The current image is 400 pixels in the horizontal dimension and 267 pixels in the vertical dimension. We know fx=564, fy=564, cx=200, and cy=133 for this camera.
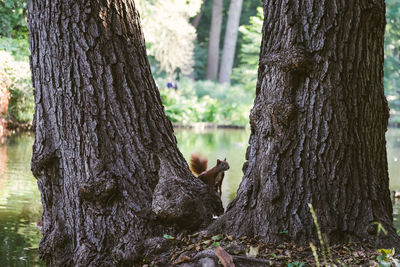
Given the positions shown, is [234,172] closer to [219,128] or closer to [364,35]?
[364,35]

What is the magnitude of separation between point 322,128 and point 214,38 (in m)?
34.0

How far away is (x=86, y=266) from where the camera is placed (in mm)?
3555

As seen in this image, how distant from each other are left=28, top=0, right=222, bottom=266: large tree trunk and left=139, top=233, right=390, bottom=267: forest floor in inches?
9.3

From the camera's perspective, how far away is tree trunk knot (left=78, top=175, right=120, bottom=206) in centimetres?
357

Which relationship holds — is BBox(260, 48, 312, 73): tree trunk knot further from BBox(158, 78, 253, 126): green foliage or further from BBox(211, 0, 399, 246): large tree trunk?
BBox(158, 78, 253, 126): green foliage

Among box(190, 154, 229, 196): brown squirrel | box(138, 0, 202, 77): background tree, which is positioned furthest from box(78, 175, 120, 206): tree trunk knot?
box(138, 0, 202, 77): background tree

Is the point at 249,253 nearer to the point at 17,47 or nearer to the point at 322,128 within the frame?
the point at 322,128

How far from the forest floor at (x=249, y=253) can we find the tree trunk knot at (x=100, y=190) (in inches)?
17.6

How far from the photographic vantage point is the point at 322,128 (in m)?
3.32

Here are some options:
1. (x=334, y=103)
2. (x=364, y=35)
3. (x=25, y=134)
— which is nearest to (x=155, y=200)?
(x=334, y=103)

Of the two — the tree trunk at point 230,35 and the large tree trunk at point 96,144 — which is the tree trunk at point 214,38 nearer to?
the tree trunk at point 230,35

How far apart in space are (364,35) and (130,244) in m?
1.90

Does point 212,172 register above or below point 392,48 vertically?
below

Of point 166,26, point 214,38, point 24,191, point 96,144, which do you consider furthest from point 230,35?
point 96,144
